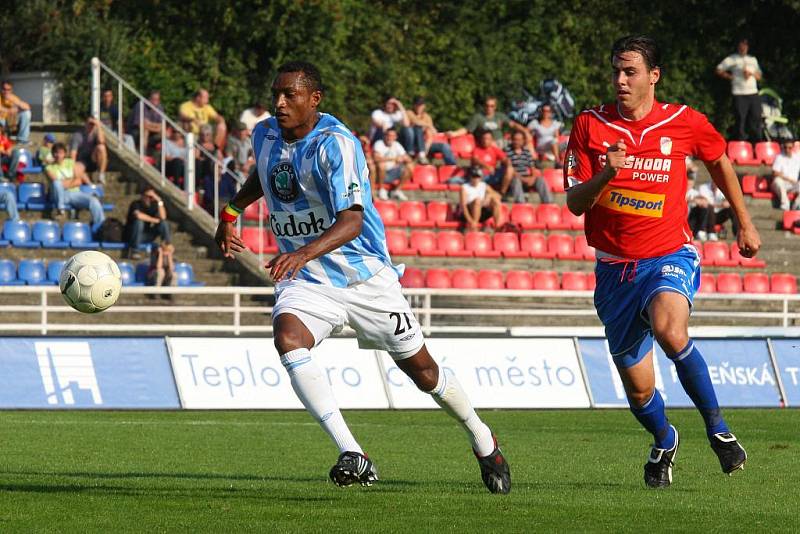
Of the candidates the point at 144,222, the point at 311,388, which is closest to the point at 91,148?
the point at 144,222

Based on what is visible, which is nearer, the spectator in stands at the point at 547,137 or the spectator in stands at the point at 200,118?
the spectator in stands at the point at 200,118

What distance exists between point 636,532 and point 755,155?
25311mm

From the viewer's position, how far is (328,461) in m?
10.9

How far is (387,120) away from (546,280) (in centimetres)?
478

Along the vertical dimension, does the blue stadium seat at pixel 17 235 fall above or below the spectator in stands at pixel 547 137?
below

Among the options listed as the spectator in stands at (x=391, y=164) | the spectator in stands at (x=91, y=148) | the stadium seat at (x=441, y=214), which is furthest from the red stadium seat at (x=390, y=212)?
the spectator in stands at (x=91, y=148)

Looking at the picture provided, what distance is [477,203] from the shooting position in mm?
25594

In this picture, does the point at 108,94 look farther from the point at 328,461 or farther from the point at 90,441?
the point at 328,461

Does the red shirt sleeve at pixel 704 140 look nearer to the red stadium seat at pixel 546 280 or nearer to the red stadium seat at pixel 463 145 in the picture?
the red stadium seat at pixel 546 280

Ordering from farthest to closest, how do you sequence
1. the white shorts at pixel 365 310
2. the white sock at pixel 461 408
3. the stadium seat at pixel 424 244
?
the stadium seat at pixel 424 244
the white sock at pixel 461 408
the white shorts at pixel 365 310

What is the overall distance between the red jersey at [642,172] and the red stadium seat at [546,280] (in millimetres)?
15954

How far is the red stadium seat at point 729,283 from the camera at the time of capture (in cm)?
2584

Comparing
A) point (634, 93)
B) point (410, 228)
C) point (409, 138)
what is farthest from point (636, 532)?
point (409, 138)

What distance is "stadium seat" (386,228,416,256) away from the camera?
25000 mm
